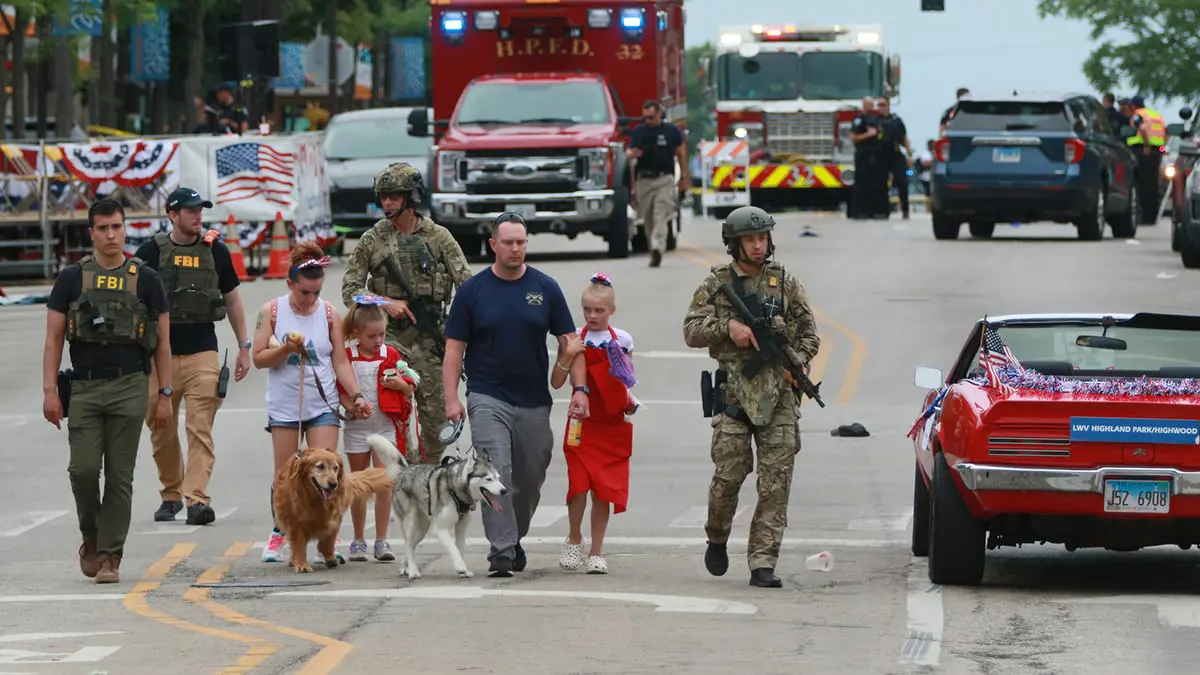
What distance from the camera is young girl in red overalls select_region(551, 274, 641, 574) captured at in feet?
40.2

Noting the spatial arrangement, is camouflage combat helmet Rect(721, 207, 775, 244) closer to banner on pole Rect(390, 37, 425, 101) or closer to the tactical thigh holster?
the tactical thigh holster

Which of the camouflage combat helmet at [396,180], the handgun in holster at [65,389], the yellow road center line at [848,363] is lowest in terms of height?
the yellow road center line at [848,363]

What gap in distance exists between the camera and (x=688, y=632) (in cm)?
1047

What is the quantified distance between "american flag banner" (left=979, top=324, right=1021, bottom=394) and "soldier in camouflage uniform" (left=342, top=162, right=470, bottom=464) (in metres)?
2.81

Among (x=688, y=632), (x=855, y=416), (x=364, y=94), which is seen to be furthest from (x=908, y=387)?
(x=364, y=94)

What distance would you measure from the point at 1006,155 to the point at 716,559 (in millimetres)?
21333

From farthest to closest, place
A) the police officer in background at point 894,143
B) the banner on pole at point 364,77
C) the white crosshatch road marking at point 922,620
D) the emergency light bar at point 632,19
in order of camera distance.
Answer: the banner on pole at point 364,77 < the police officer in background at point 894,143 < the emergency light bar at point 632,19 < the white crosshatch road marking at point 922,620

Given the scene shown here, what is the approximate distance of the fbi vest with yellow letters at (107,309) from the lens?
1229 centimetres

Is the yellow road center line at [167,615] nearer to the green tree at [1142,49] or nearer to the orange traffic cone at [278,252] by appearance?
the orange traffic cone at [278,252]

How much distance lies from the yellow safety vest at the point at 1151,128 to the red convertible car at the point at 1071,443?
27.3 m

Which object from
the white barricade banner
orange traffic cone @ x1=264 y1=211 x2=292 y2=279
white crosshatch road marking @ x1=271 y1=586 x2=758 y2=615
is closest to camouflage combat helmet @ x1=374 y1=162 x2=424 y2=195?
white crosshatch road marking @ x1=271 y1=586 x2=758 y2=615

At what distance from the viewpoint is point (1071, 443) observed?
36.7 feet

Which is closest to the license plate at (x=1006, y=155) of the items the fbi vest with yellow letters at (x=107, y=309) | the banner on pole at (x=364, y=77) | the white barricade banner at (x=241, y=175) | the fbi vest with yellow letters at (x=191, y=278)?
the white barricade banner at (x=241, y=175)

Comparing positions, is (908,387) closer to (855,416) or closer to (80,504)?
(855,416)
